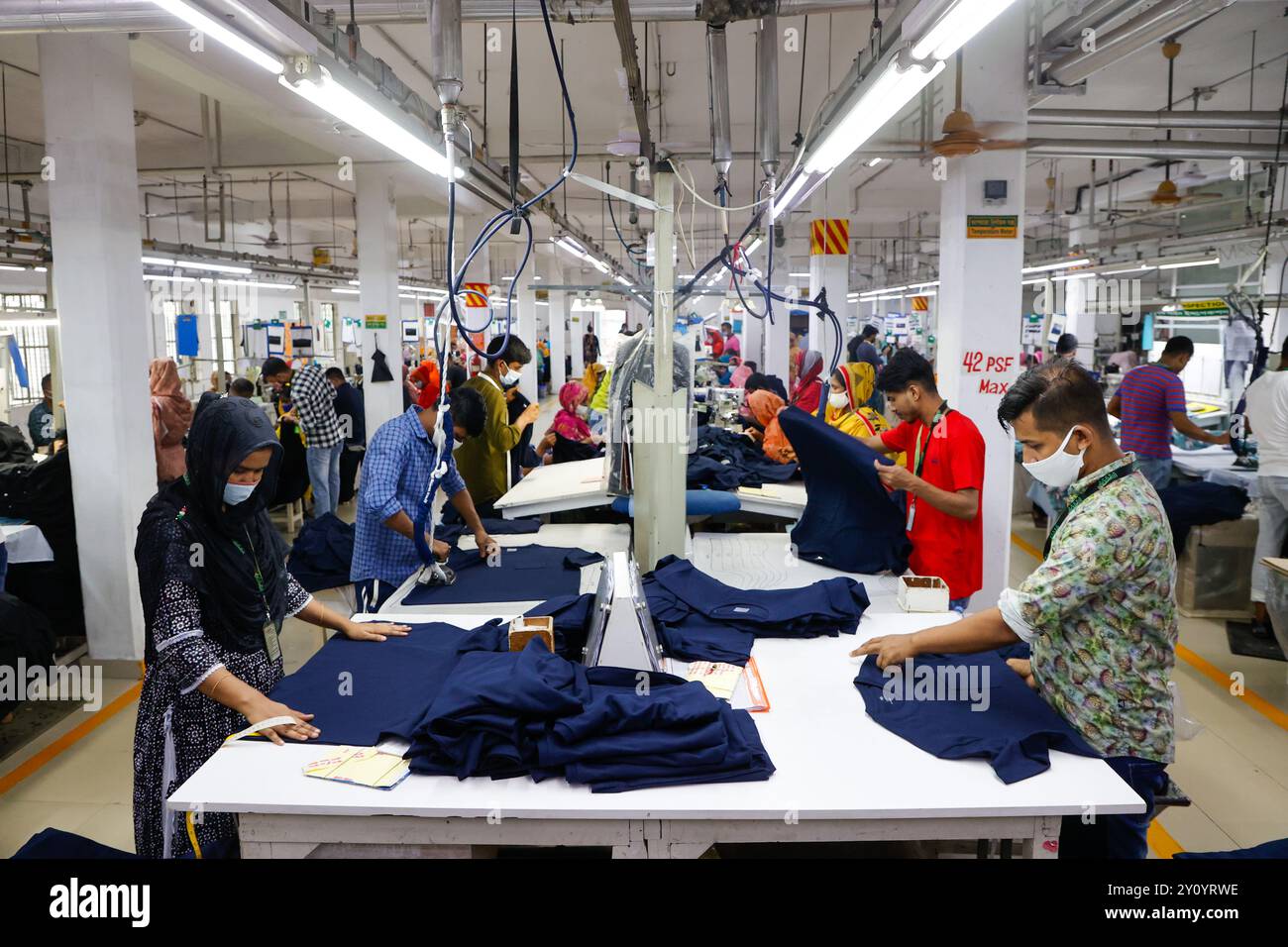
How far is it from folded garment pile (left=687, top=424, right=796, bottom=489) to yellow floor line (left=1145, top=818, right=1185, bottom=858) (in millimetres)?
2825

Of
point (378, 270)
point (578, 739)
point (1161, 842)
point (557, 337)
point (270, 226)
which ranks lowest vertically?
point (1161, 842)

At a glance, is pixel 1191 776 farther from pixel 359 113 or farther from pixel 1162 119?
pixel 1162 119

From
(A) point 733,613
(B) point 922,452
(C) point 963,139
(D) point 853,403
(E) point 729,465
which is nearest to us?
(A) point 733,613

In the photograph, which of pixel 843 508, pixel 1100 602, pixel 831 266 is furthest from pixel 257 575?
pixel 831 266

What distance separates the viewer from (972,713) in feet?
7.63

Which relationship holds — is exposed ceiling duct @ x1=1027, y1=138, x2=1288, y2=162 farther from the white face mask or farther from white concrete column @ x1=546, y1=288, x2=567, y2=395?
white concrete column @ x1=546, y1=288, x2=567, y2=395

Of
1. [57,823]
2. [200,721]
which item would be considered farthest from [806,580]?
[57,823]

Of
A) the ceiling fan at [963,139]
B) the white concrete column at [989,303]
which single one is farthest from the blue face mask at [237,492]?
the white concrete column at [989,303]

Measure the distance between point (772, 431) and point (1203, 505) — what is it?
2.98 m

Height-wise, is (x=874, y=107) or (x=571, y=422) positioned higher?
(x=874, y=107)

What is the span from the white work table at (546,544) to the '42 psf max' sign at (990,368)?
2.40 m

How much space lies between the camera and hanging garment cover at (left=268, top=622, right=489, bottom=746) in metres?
2.27

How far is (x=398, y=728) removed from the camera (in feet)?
7.23

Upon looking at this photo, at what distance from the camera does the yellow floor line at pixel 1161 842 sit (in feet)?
11.3
